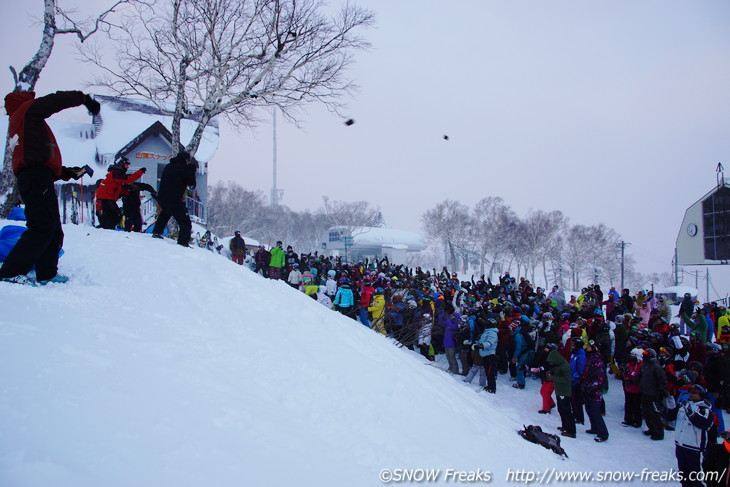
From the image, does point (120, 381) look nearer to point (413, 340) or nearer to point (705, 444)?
point (705, 444)

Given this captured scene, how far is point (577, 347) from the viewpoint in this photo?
357 inches

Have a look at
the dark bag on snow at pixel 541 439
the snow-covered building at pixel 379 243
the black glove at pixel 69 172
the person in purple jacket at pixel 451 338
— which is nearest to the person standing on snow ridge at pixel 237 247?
the person in purple jacket at pixel 451 338

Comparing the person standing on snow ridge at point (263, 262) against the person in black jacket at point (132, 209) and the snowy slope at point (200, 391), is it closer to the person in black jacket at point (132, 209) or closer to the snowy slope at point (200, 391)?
the person in black jacket at point (132, 209)

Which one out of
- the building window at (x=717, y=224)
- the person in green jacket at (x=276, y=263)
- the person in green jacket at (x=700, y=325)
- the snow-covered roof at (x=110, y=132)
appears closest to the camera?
the person in green jacket at (x=700, y=325)

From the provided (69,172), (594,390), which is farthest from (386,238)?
(69,172)

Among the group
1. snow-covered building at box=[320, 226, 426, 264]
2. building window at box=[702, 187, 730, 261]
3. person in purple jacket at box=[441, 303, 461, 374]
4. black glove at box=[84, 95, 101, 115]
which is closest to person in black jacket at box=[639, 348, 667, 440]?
person in purple jacket at box=[441, 303, 461, 374]

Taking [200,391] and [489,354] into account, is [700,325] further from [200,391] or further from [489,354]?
[200,391]

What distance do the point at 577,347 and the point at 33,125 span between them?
935 centimetres

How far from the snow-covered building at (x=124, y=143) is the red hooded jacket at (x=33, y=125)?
21.2 meters

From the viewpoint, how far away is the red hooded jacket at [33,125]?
429 centimetres

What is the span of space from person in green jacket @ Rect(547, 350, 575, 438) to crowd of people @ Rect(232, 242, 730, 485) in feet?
0.06

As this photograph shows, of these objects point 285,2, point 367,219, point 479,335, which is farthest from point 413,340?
point 367,219

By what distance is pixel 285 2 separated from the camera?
1558 cm

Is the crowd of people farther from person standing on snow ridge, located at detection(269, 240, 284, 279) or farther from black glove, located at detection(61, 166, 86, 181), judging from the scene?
black glove, located at detection(61, 166, 86, 181)
